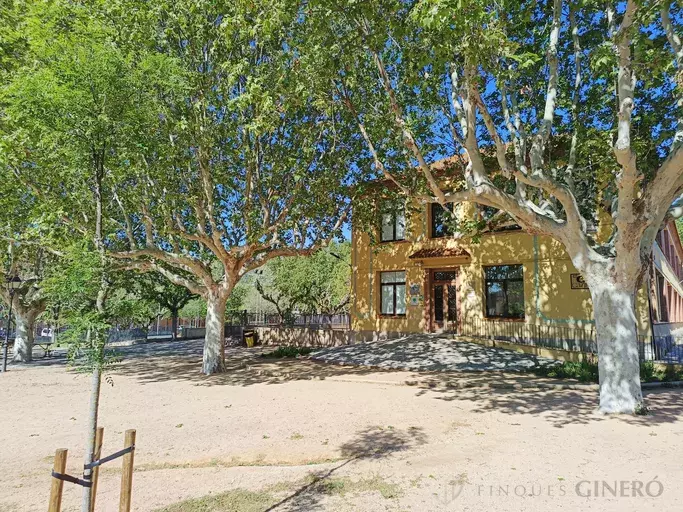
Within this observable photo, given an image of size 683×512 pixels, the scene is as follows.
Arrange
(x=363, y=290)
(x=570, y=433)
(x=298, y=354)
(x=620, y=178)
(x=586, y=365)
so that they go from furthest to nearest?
(x=363, y=290) < (x=298, y=354) < (x=586, y=365) < (x=620, y=178) < (x=570, y=433)

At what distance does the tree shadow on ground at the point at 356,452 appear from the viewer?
4.65 meters

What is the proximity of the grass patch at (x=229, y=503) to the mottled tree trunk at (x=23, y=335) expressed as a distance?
18.5 metres

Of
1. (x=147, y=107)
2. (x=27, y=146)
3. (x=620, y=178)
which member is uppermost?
(x=27, y=146)

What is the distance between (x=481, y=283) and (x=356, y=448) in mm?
13964

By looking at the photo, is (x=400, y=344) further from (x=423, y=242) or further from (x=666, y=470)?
(x=666, y=470)

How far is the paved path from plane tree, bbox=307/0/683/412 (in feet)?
20.1

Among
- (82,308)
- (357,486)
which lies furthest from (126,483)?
(357,486)

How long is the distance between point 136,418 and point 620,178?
10.1m

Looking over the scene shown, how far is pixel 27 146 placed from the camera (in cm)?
1033

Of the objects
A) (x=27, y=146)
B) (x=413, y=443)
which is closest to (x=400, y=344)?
(x=413, y=443)

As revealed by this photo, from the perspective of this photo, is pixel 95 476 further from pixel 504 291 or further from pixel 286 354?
pixel 504 291

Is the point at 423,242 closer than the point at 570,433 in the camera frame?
No

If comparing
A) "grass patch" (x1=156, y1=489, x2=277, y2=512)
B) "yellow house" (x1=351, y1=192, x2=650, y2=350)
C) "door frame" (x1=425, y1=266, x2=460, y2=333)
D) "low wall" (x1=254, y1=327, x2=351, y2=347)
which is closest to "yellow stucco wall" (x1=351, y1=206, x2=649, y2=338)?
"yellow house" (x1=351, y1=192, x2=650, y2=350)

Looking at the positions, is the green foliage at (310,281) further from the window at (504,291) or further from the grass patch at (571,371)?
the grass patch at (571,371)
